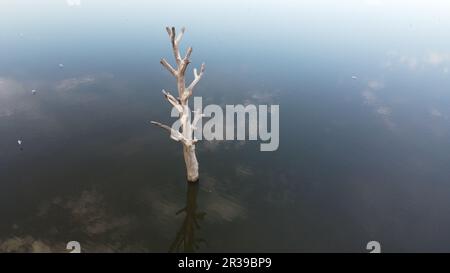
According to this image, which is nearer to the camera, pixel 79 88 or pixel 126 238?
pixel 126 238

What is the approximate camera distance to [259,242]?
642 inches

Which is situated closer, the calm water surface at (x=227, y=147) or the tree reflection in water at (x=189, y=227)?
the tree reflection in water at (x=189, y=227)

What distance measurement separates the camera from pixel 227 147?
22.9 metres

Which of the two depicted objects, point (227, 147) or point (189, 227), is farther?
point (227, 147)

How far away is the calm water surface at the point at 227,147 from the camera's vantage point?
16.9m

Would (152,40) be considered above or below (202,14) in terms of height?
below

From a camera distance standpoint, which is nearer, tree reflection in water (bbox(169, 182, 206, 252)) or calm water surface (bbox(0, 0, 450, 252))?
tree reflection in water (bbox(169, 182, 206, 252))

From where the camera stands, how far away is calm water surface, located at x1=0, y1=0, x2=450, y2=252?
16.9 metres

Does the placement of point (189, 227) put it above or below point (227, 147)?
below

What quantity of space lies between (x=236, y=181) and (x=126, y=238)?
7010mm
